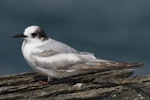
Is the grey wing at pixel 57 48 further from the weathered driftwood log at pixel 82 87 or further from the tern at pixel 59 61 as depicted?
the weathered driftwood log at pixel 82 87

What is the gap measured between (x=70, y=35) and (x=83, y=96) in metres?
26.6

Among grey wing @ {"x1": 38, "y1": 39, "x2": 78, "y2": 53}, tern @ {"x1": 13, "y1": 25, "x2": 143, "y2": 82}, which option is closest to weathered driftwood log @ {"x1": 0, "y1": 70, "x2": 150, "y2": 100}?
tern @ {"x1": 13, "y1": 25, "x2": 143, "y2": 82}

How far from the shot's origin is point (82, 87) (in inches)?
395

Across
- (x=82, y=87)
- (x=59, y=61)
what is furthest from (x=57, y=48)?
(x=82, y=87)

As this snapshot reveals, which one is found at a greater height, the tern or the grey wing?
the grey wing

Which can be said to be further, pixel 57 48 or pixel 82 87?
pixel 57 48

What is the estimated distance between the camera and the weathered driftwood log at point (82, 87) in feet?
31.2

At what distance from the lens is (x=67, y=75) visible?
10.7m

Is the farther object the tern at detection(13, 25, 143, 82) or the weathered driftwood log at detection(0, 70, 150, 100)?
the tern at detection(13, 25, 143, 82)

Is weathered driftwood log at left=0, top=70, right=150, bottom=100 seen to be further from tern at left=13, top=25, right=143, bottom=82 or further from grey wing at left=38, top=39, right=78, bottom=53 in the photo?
grey wing at left=38, top=39, right=78, bottom=53

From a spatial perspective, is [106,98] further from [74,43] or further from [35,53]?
[74,43]

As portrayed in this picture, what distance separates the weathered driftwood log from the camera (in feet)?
31.2

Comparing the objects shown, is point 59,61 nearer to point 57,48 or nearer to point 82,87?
point 57,48

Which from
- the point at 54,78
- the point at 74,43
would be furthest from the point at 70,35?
the point at 54,78
